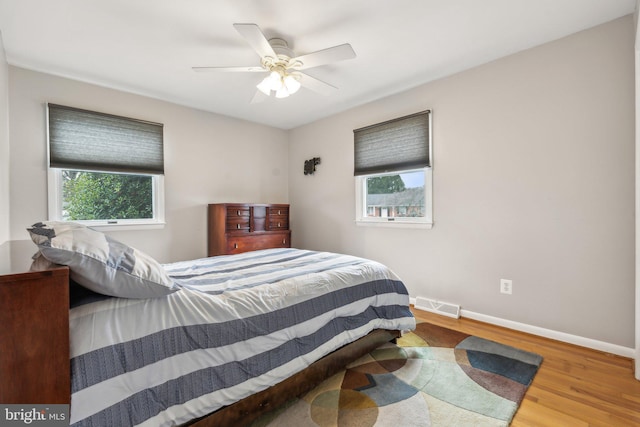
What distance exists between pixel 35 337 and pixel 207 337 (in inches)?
21.9

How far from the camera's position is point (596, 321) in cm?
219

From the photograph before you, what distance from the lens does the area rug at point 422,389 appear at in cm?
147

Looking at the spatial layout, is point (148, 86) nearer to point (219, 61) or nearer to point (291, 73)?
point (219, 61)

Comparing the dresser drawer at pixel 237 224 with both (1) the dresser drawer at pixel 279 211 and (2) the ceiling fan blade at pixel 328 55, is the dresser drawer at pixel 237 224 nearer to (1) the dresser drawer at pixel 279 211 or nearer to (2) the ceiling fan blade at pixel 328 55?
(1) the dresser drawer at pixel 279 211

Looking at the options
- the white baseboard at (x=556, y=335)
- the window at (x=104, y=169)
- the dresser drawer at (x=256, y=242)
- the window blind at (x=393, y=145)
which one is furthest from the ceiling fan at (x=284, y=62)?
the white baseboard at (x=556, y=335)

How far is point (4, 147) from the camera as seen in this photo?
97.0 inches

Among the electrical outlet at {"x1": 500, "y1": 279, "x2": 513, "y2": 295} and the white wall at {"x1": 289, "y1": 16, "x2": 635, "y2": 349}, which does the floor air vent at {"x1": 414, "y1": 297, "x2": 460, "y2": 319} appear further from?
the electrical outlet at {"x1": 500, "y1": 279, "x2": 513, "y2": 295}

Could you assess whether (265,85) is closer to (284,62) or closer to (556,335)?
(284,62)

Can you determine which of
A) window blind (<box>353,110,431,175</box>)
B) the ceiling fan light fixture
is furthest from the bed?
window blind (<box>353,110,431,175</box>)

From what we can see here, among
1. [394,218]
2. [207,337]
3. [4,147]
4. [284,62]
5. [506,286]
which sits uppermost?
[284,62]

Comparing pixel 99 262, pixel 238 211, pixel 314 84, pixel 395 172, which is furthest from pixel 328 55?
pixel 238 211

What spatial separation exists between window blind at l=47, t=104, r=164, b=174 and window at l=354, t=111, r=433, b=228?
2547mm

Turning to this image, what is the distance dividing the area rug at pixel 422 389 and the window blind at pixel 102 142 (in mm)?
3077

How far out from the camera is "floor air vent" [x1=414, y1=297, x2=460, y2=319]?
2.87 m
